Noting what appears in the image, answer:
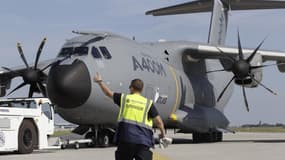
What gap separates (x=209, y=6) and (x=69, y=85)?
1680 centimetres


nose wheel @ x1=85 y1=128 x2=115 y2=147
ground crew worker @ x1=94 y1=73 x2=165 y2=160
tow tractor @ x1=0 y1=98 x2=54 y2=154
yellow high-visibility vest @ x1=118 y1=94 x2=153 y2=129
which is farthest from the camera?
nose wheel @ x1=85 y1=128 x2=115 y2=147

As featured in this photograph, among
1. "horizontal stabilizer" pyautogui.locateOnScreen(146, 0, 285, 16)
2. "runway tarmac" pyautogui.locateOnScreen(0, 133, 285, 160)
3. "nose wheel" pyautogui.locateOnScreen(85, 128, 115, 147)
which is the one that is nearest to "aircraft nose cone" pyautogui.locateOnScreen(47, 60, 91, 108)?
"runway tarmac" pyautogui.locateOnScreen(0, 133, 285, 160)

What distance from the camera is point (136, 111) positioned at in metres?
7.65

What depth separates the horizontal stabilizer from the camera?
1150 inches

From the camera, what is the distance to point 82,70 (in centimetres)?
1773

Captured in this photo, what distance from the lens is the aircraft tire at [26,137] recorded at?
1692 cm

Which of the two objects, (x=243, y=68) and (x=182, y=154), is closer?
(x=182, y=154)

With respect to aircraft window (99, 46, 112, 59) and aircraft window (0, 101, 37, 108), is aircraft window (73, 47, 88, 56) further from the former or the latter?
aircraft window (0, 101, 37, 108)

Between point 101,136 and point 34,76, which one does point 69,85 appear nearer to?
point 101,136

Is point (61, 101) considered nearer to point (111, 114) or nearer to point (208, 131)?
point (111, 114)

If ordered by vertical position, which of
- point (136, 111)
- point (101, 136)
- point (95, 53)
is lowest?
point (101, 136)

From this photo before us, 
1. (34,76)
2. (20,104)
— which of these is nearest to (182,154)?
(20,104)

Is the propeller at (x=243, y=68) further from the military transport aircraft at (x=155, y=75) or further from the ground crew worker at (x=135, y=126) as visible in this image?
the ground crew worker at (x=135, y=126)

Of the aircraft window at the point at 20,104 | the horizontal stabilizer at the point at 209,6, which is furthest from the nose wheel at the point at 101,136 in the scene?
the horizontal stabilizer at the point at 209,6
